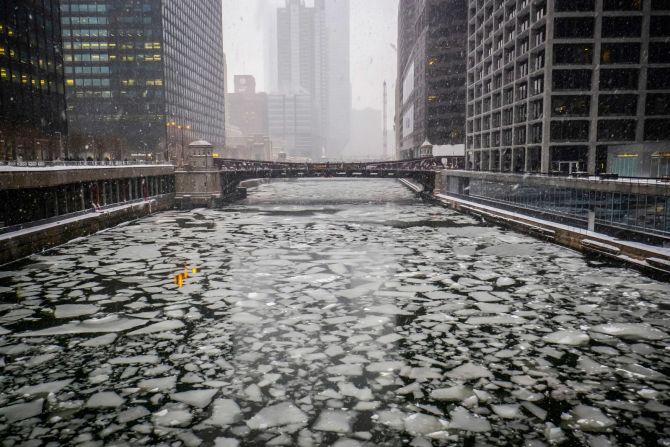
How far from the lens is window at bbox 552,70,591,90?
177 ft

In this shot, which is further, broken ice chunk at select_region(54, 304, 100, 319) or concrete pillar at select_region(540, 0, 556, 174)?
concrete pillar at select_region(540, 0, 556, 174)

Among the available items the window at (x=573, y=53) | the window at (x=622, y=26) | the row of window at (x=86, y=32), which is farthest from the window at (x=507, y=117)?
the row of window at (x=86, y=32)

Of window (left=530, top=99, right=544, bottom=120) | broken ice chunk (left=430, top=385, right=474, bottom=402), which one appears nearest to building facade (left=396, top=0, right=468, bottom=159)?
window (left=530, top=99, right=544, bottom=120)

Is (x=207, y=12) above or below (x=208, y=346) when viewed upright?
above

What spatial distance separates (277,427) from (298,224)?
28.1 metres

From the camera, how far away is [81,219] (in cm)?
2939

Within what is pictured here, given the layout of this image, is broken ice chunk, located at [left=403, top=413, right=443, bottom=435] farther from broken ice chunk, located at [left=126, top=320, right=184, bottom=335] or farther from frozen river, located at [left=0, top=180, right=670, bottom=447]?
broken ice chunk, located at [left=126, top=320, right=184, bottom=335]

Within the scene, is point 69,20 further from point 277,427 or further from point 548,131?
point 277,427

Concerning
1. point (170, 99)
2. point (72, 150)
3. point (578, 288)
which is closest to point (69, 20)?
point (170, 99)

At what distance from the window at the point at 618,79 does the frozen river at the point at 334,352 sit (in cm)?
4022

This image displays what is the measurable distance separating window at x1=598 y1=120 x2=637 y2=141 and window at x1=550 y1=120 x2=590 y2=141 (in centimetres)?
144

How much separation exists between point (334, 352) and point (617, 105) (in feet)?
179

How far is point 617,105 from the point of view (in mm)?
53250

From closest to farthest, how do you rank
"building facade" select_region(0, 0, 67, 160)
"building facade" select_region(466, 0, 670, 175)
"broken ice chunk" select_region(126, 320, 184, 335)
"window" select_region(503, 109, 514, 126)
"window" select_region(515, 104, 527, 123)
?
"broken ice chunk" select_region(126, 320, 184, 335) → "building facade" select_region(466, 0, 670, 175) → "window" select_region(515, 104, 527, 123) → "building facade" select_region(0, 0, 67, 160) → "window" select_region(503, 109, 514, 126)
